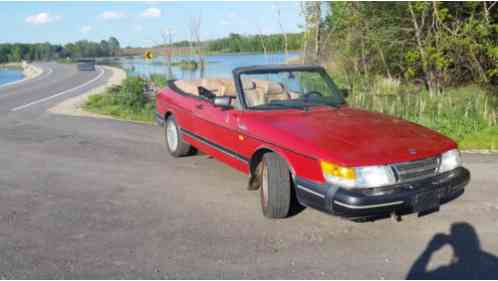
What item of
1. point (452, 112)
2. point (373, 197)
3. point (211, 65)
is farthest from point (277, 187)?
point (211, 65)

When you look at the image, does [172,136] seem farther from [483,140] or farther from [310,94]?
[483,140]

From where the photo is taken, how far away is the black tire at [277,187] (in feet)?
14.4

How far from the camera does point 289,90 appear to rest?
228 inches

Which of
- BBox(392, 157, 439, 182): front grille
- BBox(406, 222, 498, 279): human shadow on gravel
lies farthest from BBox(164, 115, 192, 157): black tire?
BBox(406, 222, 498, 279): human shadow on gravel

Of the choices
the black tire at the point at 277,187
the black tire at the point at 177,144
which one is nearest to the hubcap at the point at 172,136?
the black tire at the point at 177,144

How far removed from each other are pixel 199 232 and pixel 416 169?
6.76 ft

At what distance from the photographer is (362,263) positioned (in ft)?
12.1

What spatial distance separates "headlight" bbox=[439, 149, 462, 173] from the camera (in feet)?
13.9

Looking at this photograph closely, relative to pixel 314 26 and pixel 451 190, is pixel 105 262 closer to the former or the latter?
pixel 451 190

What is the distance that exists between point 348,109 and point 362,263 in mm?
2289

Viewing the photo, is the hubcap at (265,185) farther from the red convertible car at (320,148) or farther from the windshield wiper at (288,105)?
the windshield wiper at (288,105)

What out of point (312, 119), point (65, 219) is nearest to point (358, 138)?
point (312, 119)

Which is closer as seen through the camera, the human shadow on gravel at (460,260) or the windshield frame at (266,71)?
the human shadow on gravel at (460,260)

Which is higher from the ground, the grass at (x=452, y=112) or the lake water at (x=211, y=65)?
the lake water at (x=211, y=65)
